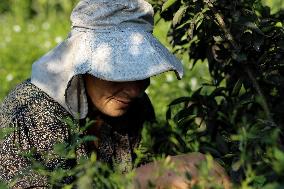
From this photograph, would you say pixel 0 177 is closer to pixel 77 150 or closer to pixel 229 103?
pixel 77 150

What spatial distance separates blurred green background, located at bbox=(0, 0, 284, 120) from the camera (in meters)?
4.46

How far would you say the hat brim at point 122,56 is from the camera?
7.39 ft

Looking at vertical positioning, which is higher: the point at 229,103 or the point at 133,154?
the point at 229,103

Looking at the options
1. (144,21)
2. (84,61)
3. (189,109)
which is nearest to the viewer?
(84,61)

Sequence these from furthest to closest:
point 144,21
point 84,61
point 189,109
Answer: point 189,109 < point 144,21 < point 84,61

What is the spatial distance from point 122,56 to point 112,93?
0.49 feet

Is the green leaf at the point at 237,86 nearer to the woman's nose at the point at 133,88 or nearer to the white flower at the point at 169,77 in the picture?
the woman's nose at the point at 133,88

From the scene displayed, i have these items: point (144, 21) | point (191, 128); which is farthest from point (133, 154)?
point (144, 21)

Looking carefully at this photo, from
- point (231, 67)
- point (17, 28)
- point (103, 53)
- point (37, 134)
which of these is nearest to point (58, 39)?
point (17, 28)

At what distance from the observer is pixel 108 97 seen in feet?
7.84

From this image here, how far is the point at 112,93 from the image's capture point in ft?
7.81

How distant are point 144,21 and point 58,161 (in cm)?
55

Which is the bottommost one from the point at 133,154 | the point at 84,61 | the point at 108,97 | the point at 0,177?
the point at 133,154

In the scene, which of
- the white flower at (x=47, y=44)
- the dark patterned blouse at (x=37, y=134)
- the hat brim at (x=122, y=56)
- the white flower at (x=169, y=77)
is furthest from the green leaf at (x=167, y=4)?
the white flower at (x=47, y=44)
